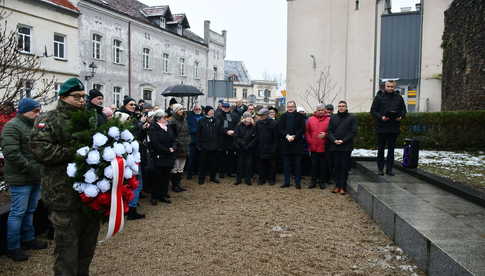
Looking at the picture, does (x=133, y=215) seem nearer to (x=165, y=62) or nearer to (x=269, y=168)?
(x=269, y=168)

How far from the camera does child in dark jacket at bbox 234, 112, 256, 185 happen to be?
380 inches

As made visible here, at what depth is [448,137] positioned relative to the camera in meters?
13.9

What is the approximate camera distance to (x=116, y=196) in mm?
3381

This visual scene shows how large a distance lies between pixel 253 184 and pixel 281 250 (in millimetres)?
4792

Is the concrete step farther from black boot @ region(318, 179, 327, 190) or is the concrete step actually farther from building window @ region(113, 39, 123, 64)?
building window @ region(113, 39, 123, 64)

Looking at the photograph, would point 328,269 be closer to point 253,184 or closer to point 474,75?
point 253,184

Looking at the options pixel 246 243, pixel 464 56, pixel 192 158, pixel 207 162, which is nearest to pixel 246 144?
pixel 207 162

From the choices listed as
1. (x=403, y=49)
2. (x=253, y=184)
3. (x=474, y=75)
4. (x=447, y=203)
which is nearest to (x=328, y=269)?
(x=447, y=203)

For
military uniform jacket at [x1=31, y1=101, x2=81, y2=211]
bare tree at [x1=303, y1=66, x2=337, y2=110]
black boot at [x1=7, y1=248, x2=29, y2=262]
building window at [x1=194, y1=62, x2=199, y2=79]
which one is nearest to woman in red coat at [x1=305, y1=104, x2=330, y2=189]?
black boot at [x1=7, y1=248, x2=29, y2=262]

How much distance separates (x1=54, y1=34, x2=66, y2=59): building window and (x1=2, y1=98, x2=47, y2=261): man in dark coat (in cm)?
2034

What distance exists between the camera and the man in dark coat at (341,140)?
27.4ft

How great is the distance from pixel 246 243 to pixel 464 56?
14701 mm

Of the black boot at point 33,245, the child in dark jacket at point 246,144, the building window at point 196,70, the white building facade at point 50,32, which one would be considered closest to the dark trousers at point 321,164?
the child in dark jacket at point 246,144

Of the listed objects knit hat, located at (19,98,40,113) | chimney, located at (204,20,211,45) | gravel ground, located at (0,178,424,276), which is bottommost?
gravel ground, located at (0,178,424,276)
